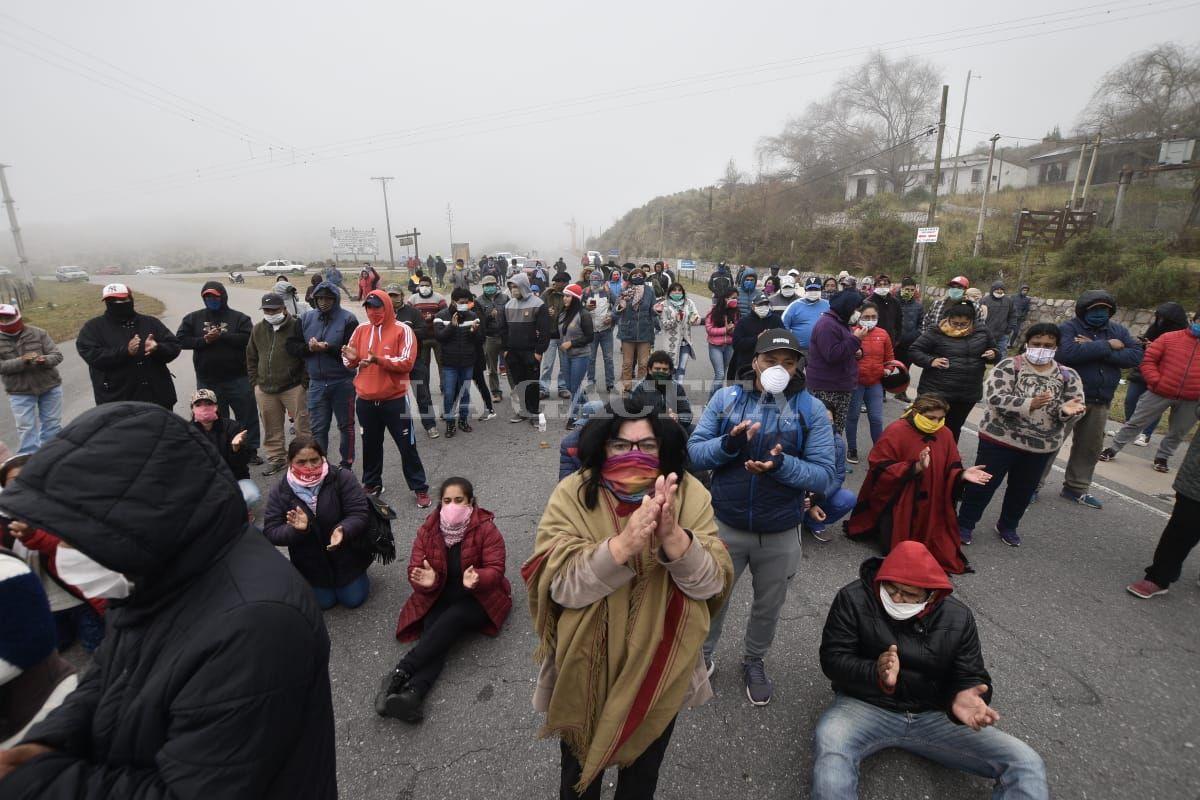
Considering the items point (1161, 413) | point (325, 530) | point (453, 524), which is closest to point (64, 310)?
point (325, 530)

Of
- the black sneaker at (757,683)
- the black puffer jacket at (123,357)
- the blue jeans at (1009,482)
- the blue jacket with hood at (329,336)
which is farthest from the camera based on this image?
the blue jacket with hood at (329,336)

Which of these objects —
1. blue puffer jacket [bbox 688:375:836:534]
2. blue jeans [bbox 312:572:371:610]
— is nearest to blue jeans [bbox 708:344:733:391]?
blue puffer jacket [bbox 688:375:836:534]

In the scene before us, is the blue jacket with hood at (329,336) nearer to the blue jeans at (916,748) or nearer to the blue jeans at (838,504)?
the blue jeans at (838,504)

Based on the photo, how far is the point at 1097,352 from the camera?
4.72 meters

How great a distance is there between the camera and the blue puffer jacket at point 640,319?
8047mm

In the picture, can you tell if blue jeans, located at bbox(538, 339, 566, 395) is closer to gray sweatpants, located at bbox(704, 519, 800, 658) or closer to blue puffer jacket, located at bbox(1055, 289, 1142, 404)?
gray sweatpants, located at bbox(704, 519, 800, 658)

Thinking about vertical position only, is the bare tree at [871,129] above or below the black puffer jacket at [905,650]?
above

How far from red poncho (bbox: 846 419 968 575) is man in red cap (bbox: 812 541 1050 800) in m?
1.62

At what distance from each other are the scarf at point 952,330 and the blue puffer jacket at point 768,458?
2878 millimetres

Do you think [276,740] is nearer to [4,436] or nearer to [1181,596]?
[1181,596]

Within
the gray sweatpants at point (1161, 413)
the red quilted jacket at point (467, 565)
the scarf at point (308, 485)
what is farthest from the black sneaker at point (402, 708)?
the gray sweatpants at point (1161, 413)

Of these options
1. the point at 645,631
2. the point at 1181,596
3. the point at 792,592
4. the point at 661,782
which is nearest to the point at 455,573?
the point at 661,782

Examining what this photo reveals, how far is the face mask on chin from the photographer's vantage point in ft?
3.58

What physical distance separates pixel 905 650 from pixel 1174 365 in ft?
18.0
